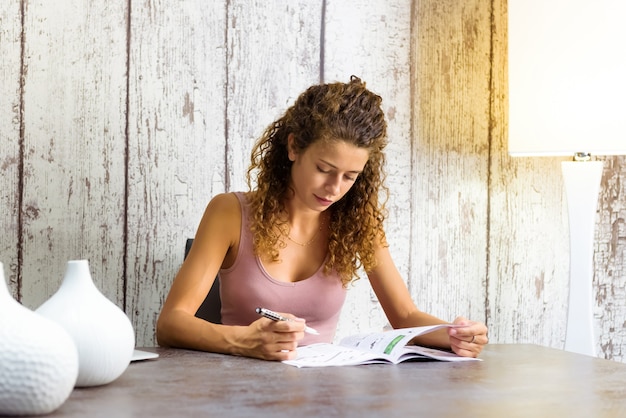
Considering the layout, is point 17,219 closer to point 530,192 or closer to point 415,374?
point 415,374

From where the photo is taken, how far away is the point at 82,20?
6.89ft

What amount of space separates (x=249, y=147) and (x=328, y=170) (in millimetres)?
498

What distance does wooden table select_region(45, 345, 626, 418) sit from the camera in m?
1.06

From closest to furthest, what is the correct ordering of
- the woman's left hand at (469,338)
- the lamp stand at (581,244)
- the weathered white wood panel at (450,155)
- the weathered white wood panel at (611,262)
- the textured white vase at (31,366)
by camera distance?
the textured white vase at (31,366) → the woman's left hand at (469,338) → the lamp stand at (581,244) → the weathered white wood panel at (450,155) → the weathered white wood panel at (611,262)

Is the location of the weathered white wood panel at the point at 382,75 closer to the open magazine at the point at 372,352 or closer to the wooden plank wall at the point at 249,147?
the wooden plank wall at the point at 249,147

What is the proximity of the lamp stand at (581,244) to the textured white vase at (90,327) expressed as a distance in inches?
57.0

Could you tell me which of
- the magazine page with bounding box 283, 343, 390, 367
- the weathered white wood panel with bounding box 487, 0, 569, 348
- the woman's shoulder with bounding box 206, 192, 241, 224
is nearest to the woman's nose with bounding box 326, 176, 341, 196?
the woman's shoulder with bounding box 206, 192, 241, 224

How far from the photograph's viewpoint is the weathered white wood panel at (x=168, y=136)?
216 cm

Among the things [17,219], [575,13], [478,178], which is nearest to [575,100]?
[575,13]

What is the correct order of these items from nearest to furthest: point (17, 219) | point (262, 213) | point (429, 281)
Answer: point (262, 213) → point (17, 219) → point (429, 281)

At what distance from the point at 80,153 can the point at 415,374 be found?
1.13 m

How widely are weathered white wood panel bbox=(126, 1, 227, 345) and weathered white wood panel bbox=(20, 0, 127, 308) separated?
0.04 metres

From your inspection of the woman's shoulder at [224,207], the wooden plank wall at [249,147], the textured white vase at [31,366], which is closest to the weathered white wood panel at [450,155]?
the wooden plank wall at [249,147]

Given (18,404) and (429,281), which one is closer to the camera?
(18,404)
